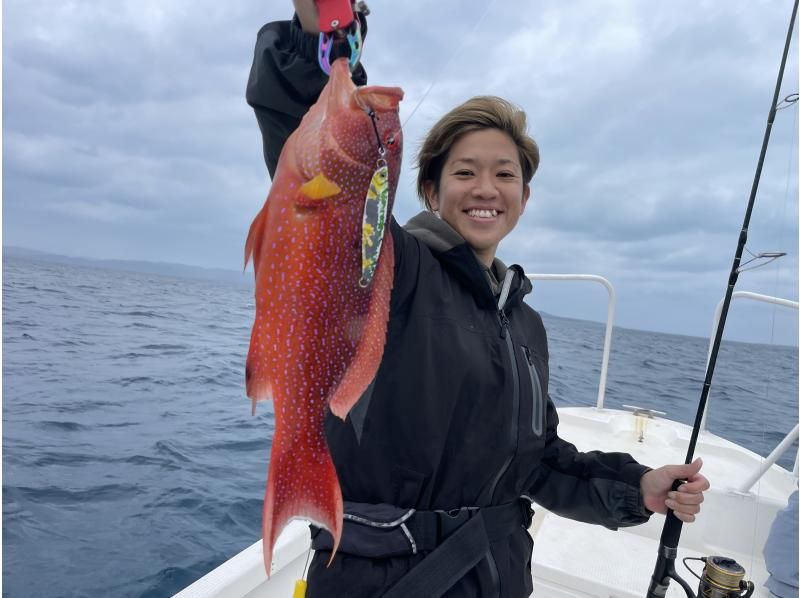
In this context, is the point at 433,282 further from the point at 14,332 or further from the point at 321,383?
the point at 14,332

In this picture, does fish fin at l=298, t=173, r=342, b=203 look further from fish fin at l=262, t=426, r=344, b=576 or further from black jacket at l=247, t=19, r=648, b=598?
fish fin at l=262, t=426, r=344, b=576

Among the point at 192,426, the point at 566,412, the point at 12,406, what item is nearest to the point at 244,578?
the point at 566,412

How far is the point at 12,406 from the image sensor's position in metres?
6.83

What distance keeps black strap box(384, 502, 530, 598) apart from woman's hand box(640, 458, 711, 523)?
71 cm

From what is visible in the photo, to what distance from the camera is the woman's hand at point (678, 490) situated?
1961 mm

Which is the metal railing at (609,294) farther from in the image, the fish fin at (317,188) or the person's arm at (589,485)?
the fish fin at (317,188)

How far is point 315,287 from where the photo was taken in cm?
116

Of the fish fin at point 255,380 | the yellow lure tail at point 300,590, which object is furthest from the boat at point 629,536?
the fish fin at point 255,380

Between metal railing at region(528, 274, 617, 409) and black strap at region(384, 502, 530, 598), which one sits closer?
black strap at region(384, 502, 530, 598)

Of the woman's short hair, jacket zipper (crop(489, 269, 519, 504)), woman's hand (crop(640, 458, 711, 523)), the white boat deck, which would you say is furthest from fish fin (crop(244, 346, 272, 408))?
the white boat deck

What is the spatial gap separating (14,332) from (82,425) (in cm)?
624

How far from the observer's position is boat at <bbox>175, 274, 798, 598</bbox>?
291 cm

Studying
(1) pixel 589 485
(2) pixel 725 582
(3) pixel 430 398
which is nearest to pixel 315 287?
(3) pixel 430 398

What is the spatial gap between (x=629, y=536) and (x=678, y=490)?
7.95 feet
